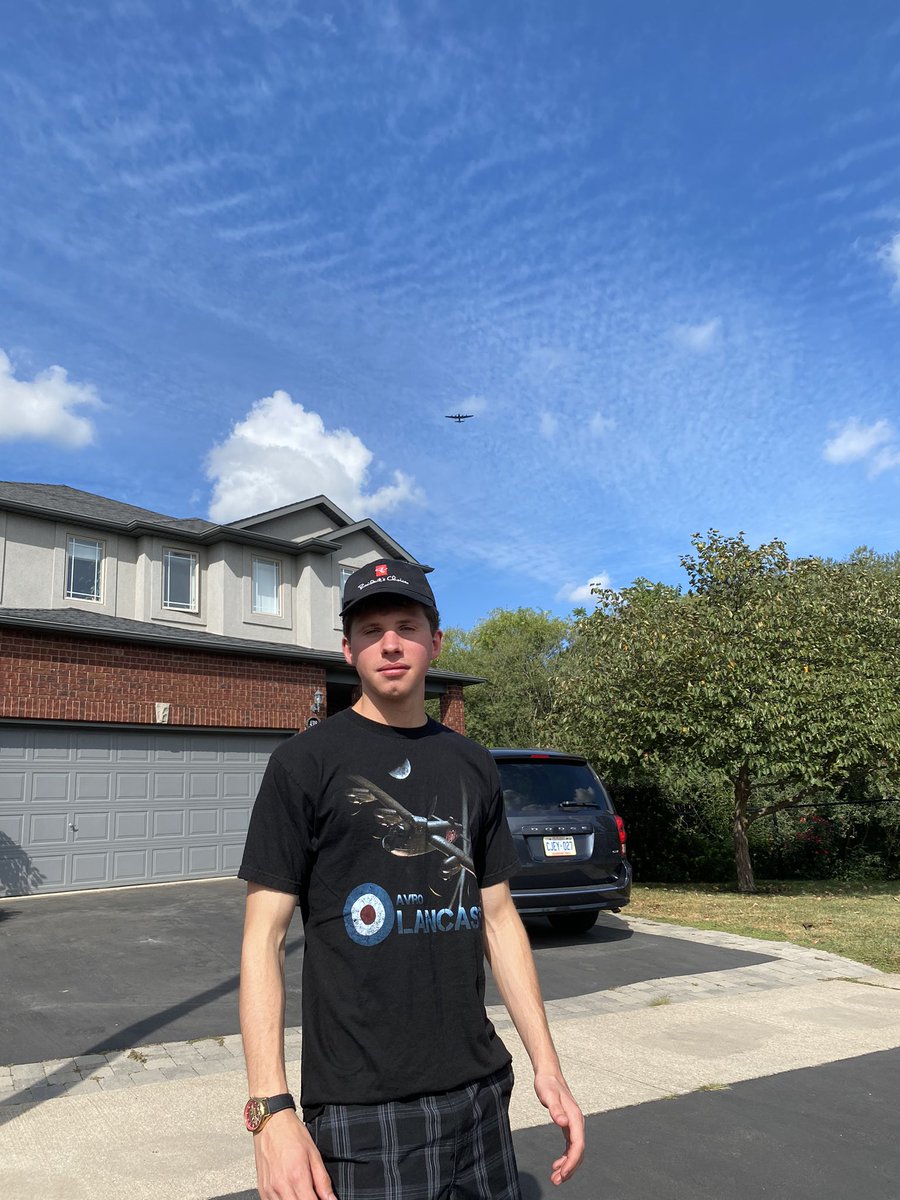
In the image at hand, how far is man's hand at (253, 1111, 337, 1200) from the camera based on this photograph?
170 cm

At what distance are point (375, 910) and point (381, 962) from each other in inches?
4.0

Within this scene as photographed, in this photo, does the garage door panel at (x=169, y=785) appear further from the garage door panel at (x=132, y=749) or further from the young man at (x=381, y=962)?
the young man at (x=381, y=962)

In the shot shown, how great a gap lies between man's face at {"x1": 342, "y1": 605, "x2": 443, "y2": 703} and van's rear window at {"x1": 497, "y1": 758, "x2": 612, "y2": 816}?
A: 21.9ft

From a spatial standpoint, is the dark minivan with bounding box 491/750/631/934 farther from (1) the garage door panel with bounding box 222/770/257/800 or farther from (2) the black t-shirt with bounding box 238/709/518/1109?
(1) the garage door panel with bounding box 222/770/257/800

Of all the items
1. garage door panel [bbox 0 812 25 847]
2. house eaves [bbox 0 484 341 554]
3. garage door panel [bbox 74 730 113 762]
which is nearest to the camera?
garage door panel [bbox 0 812 25 847]

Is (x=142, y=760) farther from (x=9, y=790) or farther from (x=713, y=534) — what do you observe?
(x=713, y=534)

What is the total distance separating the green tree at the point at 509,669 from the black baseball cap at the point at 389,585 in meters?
34.7

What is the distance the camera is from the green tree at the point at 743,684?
488 inches

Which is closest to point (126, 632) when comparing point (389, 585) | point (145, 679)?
point (145, 679)

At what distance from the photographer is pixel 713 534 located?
1508 cm

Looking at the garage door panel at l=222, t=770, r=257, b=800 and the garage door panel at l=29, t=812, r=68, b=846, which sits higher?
the garage door panel at l=222, t=770, r=257, b=800

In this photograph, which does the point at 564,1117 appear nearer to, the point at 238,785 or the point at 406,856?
the point at 406,856

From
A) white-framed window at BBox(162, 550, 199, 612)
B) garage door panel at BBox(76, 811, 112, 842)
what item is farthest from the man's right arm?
white-framed window at BBox(162, 550, 199, 612)

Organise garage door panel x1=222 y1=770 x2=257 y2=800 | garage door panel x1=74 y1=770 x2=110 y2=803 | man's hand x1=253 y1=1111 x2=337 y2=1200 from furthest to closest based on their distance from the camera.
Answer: garage door panel x1=222 y1=770 x2=257 y2=800, garage door panel x1=74 y1=770 x2=110 y2=803, man's hand x1=253 y1=1111 x2=337 y2=1200
